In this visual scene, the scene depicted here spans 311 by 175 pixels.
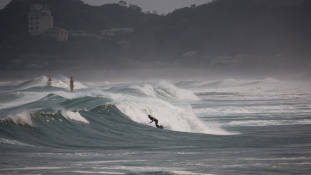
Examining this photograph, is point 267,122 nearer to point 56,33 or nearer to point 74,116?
point 74,116

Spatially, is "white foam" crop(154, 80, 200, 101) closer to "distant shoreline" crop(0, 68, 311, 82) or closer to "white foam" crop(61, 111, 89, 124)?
"white foam" crop(61, 111, 89, 124)

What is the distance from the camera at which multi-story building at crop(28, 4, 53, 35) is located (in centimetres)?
13950

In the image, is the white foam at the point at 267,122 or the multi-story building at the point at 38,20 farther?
the multi-story building at the point at 38,20

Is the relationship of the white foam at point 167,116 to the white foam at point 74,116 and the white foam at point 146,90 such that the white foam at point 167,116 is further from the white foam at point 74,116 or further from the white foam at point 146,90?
the white foam at point 146,90

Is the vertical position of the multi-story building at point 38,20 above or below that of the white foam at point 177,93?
above

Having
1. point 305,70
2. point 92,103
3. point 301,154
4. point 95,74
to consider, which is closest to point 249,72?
point 305,70

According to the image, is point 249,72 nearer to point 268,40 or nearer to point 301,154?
point 268,40

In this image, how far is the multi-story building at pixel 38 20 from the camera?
140 m

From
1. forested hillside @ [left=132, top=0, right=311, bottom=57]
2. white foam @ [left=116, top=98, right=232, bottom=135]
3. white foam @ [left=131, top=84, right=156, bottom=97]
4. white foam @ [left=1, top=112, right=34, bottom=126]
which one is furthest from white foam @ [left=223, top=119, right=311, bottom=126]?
forested hillside @ [left=132, top=0, right=311, bottom=57]

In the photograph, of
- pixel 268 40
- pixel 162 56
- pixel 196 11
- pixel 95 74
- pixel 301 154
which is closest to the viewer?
pixel 301 154

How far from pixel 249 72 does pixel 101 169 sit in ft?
273

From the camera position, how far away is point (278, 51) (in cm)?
10350

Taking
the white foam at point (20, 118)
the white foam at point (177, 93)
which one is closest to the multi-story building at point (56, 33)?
the white foam at point (177, 93)

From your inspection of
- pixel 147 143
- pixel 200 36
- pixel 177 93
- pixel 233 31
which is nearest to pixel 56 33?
pixel 200 36
